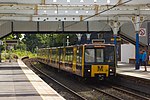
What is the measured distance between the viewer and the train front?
22.7 m

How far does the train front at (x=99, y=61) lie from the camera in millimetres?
22656

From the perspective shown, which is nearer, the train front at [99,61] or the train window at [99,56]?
the train front at [99,61]

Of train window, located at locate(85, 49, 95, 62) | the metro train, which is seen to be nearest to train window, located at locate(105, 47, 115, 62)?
the metro train

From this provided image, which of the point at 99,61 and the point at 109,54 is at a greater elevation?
the point at 109,54

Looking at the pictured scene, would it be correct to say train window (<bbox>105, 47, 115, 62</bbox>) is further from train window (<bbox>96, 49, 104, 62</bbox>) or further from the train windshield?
train window (<bbox>96, 49, 104, 62</bbox>)

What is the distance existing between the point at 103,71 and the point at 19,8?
1211 centimetres

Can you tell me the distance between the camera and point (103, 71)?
2272 centimetres

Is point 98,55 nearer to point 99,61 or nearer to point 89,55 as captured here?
point 99,61

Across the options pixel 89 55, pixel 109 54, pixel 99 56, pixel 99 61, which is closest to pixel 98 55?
pixel 99 56

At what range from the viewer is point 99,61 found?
22.9 metres

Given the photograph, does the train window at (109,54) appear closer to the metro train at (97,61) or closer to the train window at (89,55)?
the metro train at (97,61)

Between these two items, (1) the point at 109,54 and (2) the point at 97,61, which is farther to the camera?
(1) the point at 109,54

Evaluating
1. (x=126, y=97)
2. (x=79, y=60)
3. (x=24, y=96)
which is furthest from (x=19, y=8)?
(x=24, y=96)

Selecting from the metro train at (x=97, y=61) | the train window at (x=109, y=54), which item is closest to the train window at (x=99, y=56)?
the metro train at (x=97, y=61)
